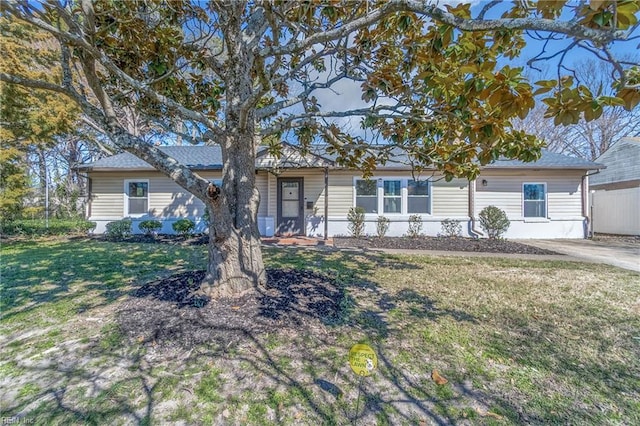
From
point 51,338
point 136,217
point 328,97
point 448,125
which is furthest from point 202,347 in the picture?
point 136,217

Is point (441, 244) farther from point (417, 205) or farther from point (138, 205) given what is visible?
point (138, 205)

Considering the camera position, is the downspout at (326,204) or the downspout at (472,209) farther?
the downspout at (472,209)

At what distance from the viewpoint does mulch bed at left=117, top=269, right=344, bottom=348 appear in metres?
2.94

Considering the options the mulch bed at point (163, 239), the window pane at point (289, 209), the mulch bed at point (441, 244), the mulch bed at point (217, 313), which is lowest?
the mulch bed at point (217, 313)

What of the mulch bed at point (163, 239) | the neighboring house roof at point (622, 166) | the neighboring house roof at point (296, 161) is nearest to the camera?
the mulch bed at point (163, 239)

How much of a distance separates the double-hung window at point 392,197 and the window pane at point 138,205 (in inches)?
340

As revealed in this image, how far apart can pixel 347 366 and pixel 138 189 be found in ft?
40.6

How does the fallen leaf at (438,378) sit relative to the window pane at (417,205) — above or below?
below

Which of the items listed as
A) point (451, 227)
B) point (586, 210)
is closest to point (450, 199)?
point (451, 227)

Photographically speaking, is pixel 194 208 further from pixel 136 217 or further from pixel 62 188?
pixel 62 188

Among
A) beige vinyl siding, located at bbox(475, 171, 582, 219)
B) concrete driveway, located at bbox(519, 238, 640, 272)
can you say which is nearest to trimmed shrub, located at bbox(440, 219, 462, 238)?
beige vinyl siding, located at bbox(475, 171, 582, 219)

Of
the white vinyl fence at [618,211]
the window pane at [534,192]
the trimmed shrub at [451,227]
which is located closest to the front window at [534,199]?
the window pane at [534,192]

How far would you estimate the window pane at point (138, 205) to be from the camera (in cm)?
1190

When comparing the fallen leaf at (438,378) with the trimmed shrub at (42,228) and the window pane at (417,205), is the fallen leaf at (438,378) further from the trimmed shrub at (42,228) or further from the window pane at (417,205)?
the trimmed shrub at (42,228)
